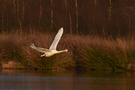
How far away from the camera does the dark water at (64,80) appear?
2441 centimetres

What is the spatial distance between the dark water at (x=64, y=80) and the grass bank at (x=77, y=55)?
1.50 metres

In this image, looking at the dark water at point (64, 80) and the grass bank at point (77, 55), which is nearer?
the dark water at point (64, 80)

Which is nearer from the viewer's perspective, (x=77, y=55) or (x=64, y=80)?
(x=64, y=80)

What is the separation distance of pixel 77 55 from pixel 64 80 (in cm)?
606

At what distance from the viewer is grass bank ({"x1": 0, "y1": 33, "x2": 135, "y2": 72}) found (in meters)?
32.0

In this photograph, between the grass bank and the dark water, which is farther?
the grass bank

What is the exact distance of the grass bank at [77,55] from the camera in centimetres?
3200

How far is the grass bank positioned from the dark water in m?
1.50

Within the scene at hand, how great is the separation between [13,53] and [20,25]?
1524cm

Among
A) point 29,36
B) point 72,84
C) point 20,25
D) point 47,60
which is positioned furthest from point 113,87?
point 20,25

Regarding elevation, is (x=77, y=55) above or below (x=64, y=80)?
below

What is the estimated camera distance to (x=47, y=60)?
3195 centimetres

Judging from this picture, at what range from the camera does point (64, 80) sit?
2697 cm

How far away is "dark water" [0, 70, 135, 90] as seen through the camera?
24406 millimetres
